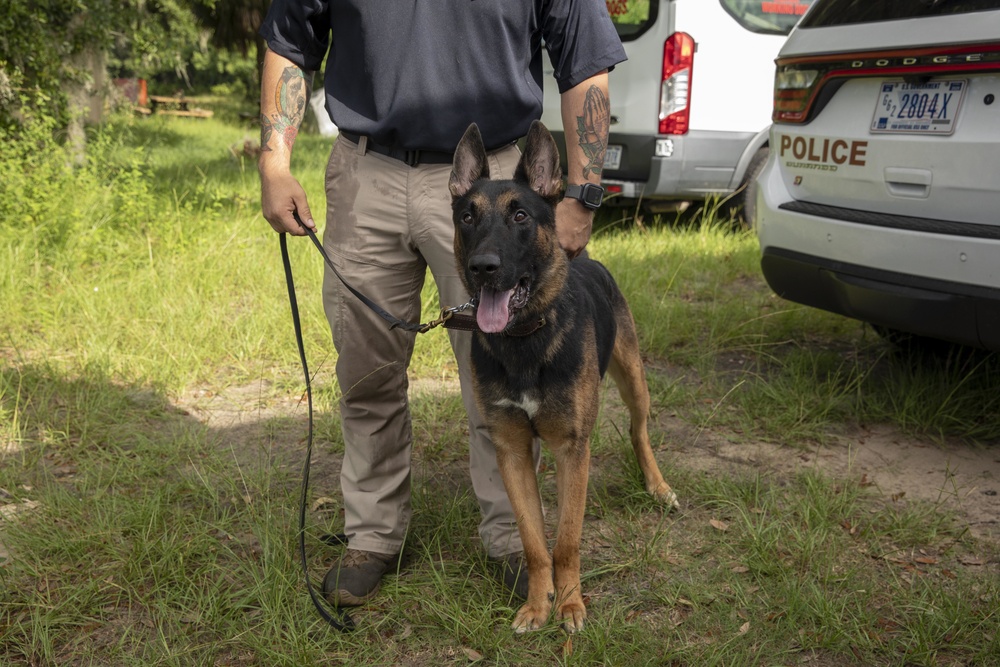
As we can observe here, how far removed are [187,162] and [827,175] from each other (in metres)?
11.5

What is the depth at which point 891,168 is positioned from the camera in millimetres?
3629

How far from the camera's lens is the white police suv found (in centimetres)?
326

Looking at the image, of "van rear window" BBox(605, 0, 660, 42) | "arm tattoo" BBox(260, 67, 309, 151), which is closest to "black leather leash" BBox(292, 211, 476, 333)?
"arm tattoo" BBox(260, 67, 309, 151)

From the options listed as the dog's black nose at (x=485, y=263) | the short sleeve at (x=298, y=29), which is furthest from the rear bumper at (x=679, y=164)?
the dog's black nose at (x=485, y=263)

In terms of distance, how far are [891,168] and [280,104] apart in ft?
8.14

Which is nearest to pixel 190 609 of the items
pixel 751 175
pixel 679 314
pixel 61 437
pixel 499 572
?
pixel 499 572

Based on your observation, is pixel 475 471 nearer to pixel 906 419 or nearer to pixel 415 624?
pixel 415 624

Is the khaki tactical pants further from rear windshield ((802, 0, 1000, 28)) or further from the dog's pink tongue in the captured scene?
rear windshield ((802, 0, 1000, 28))

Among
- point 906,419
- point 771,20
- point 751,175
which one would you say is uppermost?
point 771,20

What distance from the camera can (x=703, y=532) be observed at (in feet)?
11.1

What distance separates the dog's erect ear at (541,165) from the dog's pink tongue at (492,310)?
1.30 feet

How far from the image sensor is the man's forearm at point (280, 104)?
303cm

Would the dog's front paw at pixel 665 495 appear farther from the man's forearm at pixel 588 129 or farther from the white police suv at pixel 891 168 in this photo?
the man's forearm at pixel 588 129

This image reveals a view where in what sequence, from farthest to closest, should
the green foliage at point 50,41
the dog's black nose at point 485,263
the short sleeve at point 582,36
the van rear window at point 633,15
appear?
the van rear window at point 633,15, the green foliage at point 50,41, the short sleeve at point 582,36, the dog's black nose at point 485,263
